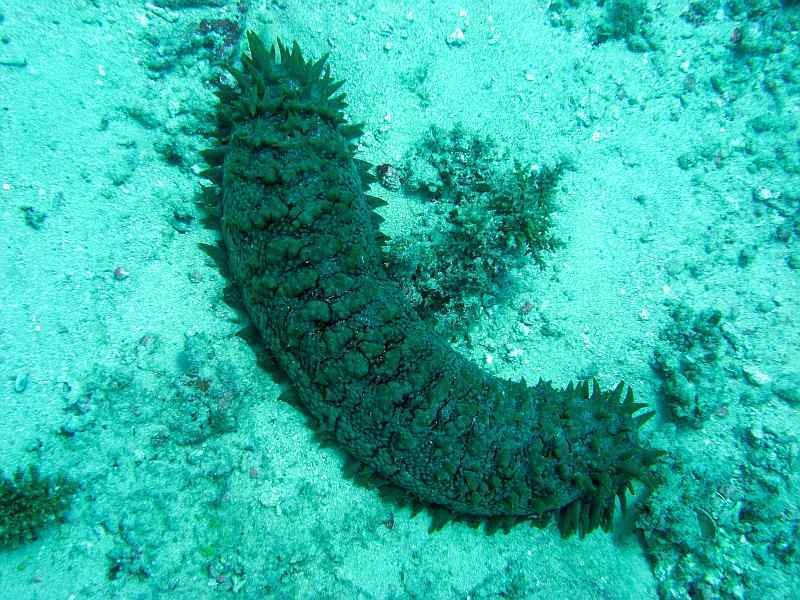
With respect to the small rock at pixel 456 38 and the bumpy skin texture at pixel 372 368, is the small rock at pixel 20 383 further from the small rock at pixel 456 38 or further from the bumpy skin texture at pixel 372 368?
the small rock at pixel 456 38

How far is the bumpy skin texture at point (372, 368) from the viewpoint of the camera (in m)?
2.48

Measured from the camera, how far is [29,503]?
7.77 feet

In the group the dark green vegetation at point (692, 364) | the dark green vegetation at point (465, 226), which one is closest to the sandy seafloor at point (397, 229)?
the dark green vegetation at point (692, 364)

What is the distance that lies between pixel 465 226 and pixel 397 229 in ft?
1.78

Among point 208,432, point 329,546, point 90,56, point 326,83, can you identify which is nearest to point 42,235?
point 90,56

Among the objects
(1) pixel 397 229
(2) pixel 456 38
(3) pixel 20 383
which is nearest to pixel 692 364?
(1) pixel 397 229

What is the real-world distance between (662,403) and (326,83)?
355 centimetres

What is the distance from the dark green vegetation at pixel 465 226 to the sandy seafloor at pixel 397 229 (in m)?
0.19

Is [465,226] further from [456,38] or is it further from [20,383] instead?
[20,383]

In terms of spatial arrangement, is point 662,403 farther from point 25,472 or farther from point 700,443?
point 25,472

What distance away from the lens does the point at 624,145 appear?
372cm

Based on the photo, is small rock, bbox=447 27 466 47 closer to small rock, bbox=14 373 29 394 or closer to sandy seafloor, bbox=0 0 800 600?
sandy seafloor, bbox=0 0 800 600

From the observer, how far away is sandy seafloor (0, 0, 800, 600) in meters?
2.69

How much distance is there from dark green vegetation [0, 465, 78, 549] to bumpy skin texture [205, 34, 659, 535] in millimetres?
1432
